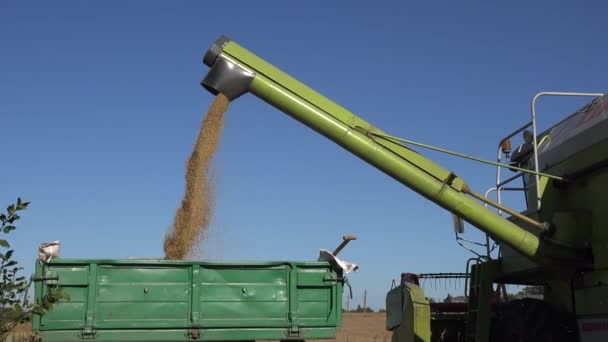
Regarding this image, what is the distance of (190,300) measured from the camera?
7.50m

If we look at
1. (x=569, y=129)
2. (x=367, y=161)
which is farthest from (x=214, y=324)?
(x=569, y=129)

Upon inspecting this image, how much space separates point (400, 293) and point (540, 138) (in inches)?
111

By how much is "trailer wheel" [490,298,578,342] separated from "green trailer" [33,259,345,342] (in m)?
2.06

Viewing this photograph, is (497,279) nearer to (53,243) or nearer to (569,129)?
(569,129)

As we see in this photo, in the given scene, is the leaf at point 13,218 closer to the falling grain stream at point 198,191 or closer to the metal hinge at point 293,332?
the metal hinge at point 293,332

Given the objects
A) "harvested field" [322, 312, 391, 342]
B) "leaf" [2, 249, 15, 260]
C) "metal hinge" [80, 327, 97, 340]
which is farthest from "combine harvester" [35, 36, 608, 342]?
"harvested field" [322, 312, 391, 342]

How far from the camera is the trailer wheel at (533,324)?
734cm

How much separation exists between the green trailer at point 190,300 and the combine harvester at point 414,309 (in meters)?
0.01

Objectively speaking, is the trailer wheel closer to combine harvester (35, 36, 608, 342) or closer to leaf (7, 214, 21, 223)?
combine harvester (35, 36, 608, 342)

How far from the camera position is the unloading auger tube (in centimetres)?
766

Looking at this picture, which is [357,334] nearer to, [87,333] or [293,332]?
[293,332]

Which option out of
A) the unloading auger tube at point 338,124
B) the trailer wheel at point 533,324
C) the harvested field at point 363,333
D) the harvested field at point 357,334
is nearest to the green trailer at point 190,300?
the harvested field at point 357,334

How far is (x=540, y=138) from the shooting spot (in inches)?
360

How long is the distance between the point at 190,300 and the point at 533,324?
12.6 feet
